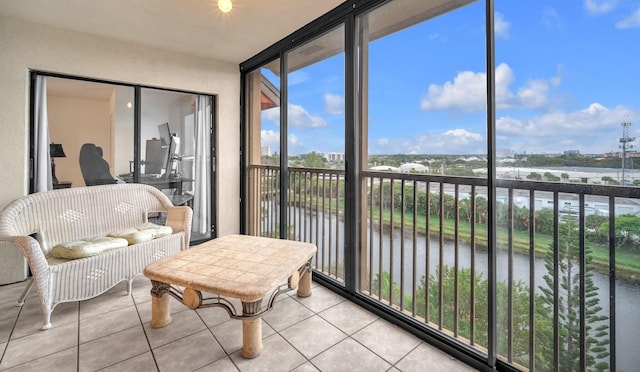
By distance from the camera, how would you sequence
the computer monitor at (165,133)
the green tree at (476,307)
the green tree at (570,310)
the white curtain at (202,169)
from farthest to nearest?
the white curtain at (202,169) < the computer monitor at (165,133) < the green tree at (476,307) < the green tree at (570,310)

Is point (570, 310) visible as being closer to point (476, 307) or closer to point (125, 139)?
point (476, 307)

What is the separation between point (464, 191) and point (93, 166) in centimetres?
368

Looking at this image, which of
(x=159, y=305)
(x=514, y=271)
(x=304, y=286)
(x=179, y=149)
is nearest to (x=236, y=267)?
(x=159, y=305)

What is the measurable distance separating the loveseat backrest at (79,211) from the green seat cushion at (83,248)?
0.97ft

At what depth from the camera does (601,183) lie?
A: 52.1 inches

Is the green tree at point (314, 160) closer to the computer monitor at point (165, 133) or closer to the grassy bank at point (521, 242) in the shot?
the grassy bank at point (521, 242)

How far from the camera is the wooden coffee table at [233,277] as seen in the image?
1.63 meters

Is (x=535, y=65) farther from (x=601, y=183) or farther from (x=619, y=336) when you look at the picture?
(x=619, y=336)

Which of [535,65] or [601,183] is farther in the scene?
[535,65]

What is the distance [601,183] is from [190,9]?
306 centimetres

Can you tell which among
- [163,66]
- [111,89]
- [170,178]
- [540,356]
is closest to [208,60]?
[163,66]

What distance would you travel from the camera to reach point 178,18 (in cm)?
270

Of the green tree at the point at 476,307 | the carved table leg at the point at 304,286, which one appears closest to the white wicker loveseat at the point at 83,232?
the carved table leg at the point at 304,286

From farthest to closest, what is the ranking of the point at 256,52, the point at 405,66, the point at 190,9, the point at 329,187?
1. the point at 256,52
2. the point at 329,187
3. the point at 190,9
4. the point at 405,66
